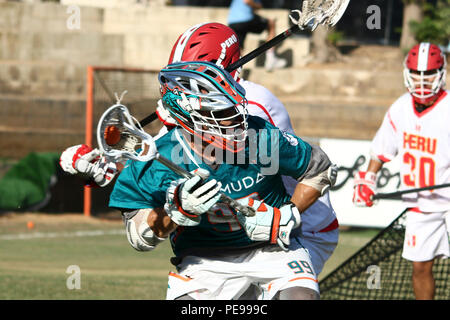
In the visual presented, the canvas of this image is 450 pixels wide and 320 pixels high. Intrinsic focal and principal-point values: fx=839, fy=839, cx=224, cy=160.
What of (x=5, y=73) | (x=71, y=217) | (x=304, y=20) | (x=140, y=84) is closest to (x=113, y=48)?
(x=5, y=73)

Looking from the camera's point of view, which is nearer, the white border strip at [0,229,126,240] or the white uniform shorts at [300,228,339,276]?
the white uniform shorts at [300,228,339,276]

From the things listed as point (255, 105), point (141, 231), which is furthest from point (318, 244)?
point (141, 231)

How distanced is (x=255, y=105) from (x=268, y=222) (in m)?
0.96

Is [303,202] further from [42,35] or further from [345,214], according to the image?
[42,35]

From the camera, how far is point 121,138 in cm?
350

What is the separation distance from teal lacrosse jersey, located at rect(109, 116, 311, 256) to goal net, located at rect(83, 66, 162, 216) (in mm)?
9583

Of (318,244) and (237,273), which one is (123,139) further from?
(318,244)

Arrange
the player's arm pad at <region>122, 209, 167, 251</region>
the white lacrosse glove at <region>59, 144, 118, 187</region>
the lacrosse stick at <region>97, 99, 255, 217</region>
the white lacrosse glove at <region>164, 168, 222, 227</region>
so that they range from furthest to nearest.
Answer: the player's arm pad at <region>122, 209, 167, 251</region> < the white lacrosse glove at <region>59, 144, 118, 187</region> < the white lacrosse glove at <region>164, 168, 222, 227</region> < the lacrosse stick at <region>97, 99, 255, 217</region>

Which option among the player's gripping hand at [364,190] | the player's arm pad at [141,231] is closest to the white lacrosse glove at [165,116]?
the player's arm pad at [141,231]

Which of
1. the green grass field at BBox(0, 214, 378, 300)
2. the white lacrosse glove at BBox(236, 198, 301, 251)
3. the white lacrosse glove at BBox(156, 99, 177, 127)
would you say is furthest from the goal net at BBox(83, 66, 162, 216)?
the white lacrosse glove at BBox(236, 198, 301, 251)

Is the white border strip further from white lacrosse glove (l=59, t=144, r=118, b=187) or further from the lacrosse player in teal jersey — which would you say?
white lacrosse glove (l=59, t=144, r=118, b=187)

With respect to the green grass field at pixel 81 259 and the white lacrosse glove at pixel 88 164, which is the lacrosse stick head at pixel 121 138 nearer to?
the white lacrosse glove at pixel 88 164

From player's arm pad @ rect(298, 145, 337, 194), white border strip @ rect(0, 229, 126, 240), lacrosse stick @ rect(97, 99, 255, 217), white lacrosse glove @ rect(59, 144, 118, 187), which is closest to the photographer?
lacrosse stick @ rect(97, 99, 255, 217)

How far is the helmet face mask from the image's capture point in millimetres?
3717
